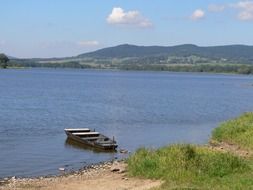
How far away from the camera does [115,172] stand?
2477 cm

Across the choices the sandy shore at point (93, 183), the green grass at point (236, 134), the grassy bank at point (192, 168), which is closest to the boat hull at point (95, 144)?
the green grass at point (236, 134)

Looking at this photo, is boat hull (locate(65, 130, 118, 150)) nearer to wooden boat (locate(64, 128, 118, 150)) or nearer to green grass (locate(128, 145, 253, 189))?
wooden boat (locate(64, 128, 118, 150))

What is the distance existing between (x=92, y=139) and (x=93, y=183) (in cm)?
1784

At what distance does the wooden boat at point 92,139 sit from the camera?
38.2m

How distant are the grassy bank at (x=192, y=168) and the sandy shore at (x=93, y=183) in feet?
2.08

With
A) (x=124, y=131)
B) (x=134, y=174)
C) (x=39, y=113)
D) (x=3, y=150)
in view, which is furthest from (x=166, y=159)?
(x=39, y=113)

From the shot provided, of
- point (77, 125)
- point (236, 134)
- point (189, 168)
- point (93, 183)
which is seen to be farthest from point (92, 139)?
point (189, 168)

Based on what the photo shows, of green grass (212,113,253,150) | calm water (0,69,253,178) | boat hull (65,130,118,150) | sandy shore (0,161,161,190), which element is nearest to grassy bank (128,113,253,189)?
sandy shore (0,161,161,190)

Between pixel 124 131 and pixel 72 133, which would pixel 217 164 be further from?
pixel 124 131

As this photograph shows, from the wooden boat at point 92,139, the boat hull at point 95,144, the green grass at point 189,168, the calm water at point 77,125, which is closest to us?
the green grass at point 189,168

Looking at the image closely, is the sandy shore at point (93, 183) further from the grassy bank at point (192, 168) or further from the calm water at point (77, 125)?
the calm water at point (77, 125)

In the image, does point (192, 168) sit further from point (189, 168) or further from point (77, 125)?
point (77, 125)

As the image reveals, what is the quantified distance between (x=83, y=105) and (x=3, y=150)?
1662 inches

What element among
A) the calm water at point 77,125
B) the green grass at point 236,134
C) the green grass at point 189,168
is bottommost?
the calm water at point 77,125
